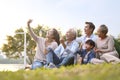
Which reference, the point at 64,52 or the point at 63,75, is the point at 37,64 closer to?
the point at 64,52

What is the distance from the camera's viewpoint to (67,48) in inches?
392

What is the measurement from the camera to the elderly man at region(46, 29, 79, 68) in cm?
955

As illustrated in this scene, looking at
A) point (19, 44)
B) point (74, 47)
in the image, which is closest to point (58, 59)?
point (74, 47)

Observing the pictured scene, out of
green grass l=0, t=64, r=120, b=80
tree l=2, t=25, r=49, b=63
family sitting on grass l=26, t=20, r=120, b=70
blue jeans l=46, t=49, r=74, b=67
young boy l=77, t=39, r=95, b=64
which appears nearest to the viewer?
green grass l=0, t=64, r=120, b=80

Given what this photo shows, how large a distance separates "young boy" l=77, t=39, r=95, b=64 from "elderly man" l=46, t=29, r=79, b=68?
246 mm

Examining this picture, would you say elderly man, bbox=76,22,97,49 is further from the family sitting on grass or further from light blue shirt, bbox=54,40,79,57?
light blue shirt, bbox=54,40,79,57

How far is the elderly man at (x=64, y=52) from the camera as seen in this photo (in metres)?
9.55

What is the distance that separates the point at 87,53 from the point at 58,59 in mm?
777

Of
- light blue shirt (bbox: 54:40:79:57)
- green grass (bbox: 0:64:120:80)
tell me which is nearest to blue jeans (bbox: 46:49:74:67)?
light blue shirt (bbox: 54:40:79:57)

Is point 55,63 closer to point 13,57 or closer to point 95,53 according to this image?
point 95,53

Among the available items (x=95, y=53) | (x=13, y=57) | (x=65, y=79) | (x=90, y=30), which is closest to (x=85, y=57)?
(x=95, y=53)

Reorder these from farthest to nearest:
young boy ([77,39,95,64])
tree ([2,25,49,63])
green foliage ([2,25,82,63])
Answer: tree ([2,25,49,63])
green foliage ([2,25,82,63])
young boy ([77,39,95,64])

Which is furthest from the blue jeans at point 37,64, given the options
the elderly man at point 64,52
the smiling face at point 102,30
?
the smiling face at point 102,30

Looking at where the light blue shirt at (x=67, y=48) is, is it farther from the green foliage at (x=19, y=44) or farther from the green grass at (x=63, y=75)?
the green foliage at (x=19, y=44)
